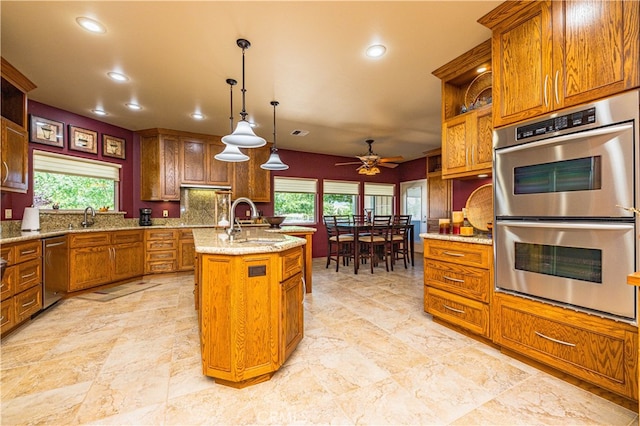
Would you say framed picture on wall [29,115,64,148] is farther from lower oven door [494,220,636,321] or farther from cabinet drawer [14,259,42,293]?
lower oven door [494,220,636,321]

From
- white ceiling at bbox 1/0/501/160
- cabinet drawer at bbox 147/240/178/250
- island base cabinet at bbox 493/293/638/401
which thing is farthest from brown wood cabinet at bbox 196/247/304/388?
cabinet drawer at bbox 147/240/178/250

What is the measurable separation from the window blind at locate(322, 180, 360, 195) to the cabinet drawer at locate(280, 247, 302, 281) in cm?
481

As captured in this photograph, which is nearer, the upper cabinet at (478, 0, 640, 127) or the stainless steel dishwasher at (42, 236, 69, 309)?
the upper cabinet at (478, 0, 640, 127)

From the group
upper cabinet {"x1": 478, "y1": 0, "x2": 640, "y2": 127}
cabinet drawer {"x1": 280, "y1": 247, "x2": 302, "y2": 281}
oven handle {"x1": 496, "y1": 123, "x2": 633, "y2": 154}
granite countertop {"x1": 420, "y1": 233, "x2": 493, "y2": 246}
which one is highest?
upper cabinet {"x1": 478, "y1": 0, "x2": 640, "y2": 127}

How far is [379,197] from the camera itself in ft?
25.8

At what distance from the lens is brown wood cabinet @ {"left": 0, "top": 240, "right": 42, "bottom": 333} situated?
96.3 inches

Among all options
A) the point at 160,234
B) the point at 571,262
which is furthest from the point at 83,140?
the point at 571,262

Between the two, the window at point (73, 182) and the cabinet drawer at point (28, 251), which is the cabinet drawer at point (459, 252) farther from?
the window at point (73, 182)

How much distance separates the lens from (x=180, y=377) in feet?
6.10

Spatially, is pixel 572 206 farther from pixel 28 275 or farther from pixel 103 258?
pixel 103 258

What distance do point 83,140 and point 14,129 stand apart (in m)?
1.46

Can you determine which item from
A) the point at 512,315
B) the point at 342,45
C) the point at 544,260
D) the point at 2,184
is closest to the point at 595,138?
the point at 544,260

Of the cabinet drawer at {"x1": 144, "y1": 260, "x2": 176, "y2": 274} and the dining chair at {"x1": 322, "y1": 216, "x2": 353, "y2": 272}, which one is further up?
the dining chair at {"x1": 322, "y1": 216, "x2": 353, "y2": 272}

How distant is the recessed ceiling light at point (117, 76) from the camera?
2928 mm
